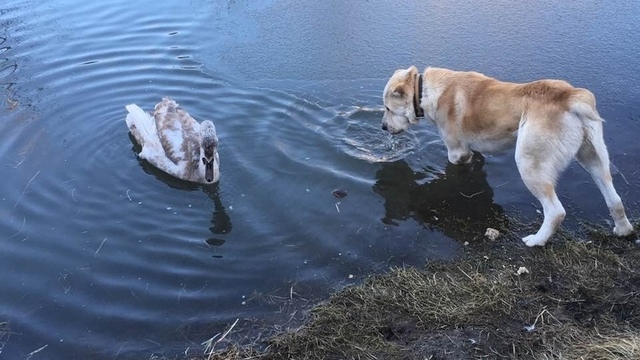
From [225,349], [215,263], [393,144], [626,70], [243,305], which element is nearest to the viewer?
[225,349]

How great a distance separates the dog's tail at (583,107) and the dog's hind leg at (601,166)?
0.20ft

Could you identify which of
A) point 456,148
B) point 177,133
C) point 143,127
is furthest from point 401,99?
point 143,127

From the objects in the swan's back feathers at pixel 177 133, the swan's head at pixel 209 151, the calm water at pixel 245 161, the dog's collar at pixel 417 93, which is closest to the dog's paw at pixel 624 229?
the calm water at pixel 245 161

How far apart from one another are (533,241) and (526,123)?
3.58 feet

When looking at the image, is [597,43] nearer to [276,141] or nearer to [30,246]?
[276,141]

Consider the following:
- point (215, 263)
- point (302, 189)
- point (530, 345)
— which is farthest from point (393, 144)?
point (530, 345)

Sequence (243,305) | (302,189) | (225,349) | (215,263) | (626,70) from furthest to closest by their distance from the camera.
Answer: (626,70), (302,189), (215,263), (243,305), (225,349)

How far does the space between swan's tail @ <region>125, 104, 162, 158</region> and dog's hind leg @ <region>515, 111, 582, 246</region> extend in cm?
428

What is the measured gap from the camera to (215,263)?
18.3 ft

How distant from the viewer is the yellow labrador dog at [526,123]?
16.5ft

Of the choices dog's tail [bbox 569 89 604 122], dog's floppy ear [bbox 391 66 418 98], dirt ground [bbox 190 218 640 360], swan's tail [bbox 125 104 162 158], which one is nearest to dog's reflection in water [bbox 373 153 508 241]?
dirt ground [bbox 190 218 640 360]

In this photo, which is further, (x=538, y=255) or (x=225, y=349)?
(x=538, y=255)

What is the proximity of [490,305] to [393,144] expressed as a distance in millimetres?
Result: 2972

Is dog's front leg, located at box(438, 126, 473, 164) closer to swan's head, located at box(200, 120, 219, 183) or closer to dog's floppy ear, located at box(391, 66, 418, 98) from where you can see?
dog's floppy ear, located at box(391, 66, 418, 98)
